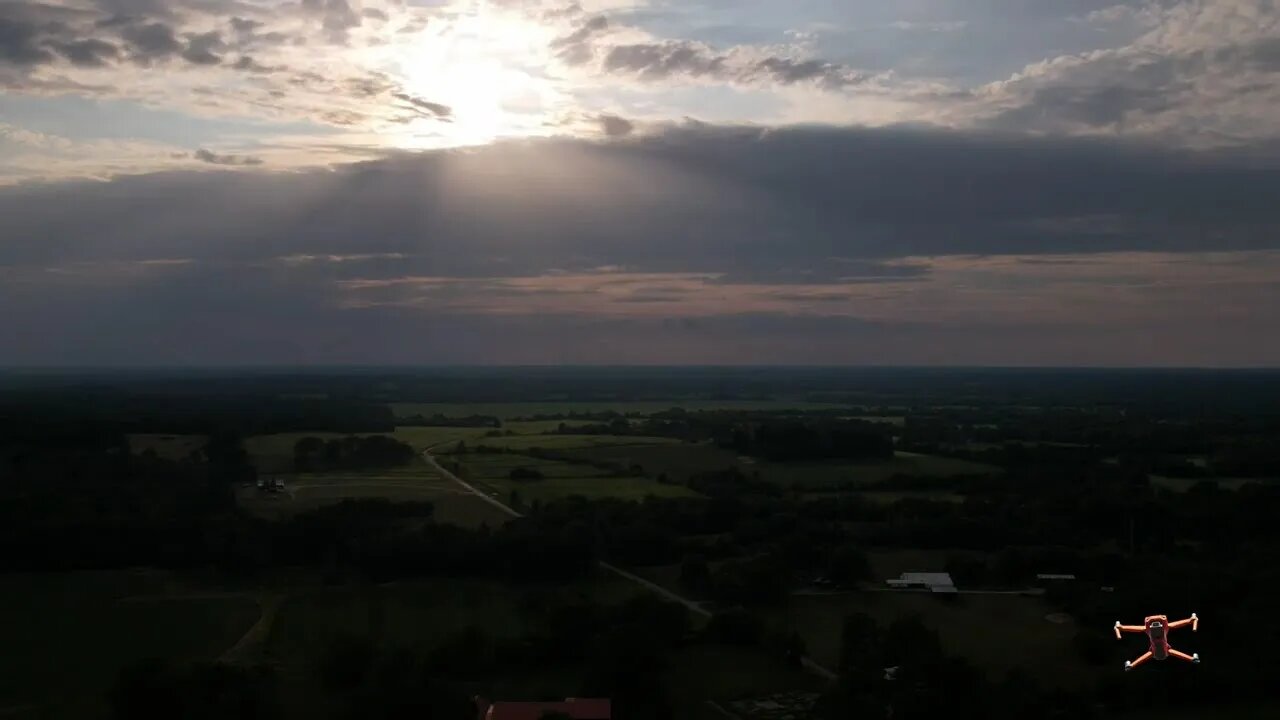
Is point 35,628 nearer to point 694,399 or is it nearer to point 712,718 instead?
point 712,718

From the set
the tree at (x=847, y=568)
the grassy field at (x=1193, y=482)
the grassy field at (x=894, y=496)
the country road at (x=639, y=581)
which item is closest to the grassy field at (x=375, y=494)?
the country road at (x=639, y=581)

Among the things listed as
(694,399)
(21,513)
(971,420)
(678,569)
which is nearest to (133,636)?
(21,513)

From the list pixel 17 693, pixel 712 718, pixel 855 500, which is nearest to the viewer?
pixel 712 718

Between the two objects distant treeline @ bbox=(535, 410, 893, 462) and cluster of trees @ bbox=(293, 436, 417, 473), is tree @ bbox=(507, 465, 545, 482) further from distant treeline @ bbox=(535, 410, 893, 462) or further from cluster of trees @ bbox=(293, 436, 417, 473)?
distant treeline @ bbox=(535, 410, 893, 462)

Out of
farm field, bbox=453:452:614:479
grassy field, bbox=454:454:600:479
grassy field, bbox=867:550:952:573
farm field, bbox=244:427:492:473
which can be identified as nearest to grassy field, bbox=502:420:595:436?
farm field, bbox=244:427:492:473

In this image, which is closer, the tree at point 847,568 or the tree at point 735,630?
the tree at point 735,630

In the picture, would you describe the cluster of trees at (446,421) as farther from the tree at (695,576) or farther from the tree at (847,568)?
the tree at (847,568)
